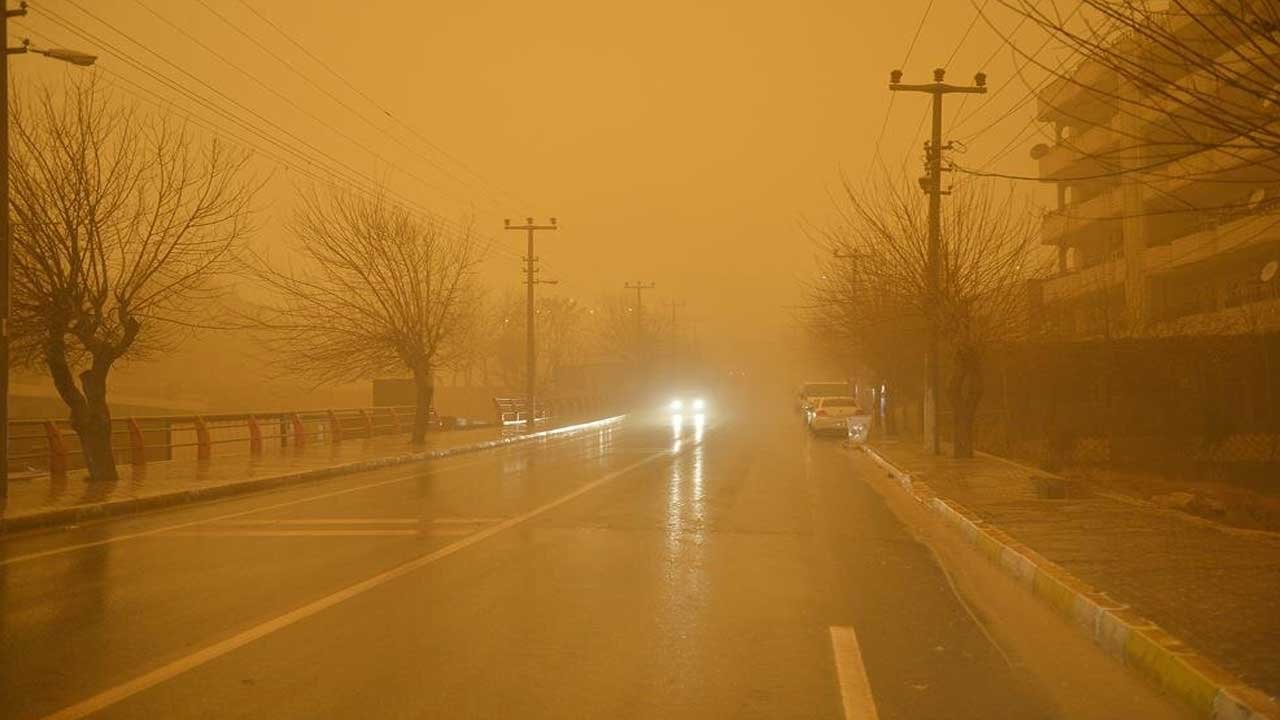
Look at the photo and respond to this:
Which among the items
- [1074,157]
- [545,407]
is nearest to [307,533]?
[1074,157]

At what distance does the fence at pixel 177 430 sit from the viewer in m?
21.5

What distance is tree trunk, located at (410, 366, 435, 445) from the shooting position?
3362 cm

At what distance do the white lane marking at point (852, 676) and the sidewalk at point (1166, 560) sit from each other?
6.63ft

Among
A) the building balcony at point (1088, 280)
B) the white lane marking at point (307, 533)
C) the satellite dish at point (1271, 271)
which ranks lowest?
the white lane marking at point (307, 533)

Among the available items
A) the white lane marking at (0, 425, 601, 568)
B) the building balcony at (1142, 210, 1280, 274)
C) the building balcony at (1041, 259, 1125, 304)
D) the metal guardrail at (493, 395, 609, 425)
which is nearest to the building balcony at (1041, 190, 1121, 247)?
the building balcony at (1041, 259, 1125, 304)

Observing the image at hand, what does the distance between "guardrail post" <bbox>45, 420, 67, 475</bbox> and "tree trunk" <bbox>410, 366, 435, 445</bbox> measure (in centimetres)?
1283

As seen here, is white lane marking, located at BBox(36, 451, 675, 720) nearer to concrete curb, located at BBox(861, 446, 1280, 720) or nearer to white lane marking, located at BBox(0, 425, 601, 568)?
white lane marking, located at BBox(0, 425, 601, 568)

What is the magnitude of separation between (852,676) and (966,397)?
19885 mm

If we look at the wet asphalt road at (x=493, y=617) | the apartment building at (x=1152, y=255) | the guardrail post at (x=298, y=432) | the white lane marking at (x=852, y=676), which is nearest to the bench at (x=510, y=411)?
the guardrail post at (x=298, y=432)

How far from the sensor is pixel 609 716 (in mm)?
5848

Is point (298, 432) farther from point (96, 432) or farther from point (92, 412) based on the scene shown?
point (92, 412)

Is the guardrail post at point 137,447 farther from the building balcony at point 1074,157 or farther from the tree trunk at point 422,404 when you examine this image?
the building balcony at point 1074,157

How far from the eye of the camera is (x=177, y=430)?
25641mm

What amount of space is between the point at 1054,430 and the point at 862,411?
1152 cm
